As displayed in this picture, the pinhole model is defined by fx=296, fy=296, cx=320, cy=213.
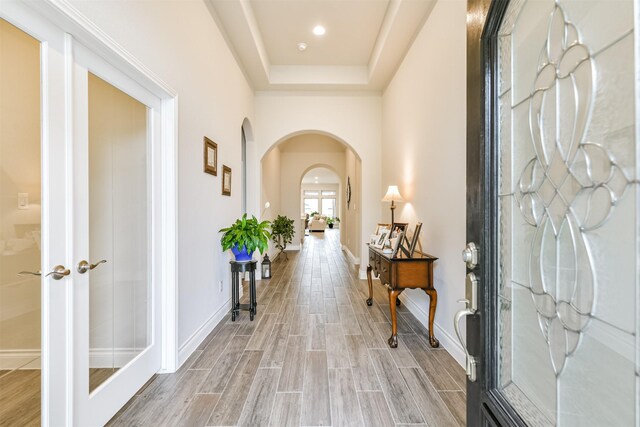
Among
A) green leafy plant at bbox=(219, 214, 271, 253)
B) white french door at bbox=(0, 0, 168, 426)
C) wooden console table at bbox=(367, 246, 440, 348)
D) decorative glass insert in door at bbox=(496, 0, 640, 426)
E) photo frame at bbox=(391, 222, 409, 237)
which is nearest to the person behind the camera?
decorative glass insert in door at bbox=(496, 0, 640, 426)

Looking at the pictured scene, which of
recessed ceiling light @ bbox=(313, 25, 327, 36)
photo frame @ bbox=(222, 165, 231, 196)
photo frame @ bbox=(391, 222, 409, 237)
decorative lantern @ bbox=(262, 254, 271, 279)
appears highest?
recessed ceiling light @ bbox=(313, 25, 327, 36)

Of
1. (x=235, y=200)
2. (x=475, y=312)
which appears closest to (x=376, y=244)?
(x=235, y=200)

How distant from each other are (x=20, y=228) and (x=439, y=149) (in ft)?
9.42

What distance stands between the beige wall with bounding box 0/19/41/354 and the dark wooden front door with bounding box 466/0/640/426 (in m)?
1.72

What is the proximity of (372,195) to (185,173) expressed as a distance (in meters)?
3.36

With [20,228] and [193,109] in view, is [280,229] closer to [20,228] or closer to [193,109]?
[193,109]

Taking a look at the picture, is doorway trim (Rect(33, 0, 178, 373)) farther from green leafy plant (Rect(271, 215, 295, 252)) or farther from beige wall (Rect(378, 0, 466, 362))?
green leafy plant (Rect(271, 215, 295, 252))

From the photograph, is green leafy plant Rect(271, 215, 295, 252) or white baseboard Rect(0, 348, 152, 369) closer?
white baseboard Rect(0, 348, 152, 369)

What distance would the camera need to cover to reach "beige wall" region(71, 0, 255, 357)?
1.81m

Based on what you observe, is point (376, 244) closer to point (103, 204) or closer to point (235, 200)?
point (235, 200)

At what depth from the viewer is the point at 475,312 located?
90cm

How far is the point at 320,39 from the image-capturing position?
3971 millimetres

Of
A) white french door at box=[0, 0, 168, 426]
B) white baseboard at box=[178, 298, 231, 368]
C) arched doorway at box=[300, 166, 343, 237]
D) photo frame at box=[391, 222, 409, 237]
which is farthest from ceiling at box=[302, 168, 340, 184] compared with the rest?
white french door at box=[0, 0, 168, 426]

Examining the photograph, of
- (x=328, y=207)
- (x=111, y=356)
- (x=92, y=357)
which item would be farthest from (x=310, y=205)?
(x=92, y=357)
